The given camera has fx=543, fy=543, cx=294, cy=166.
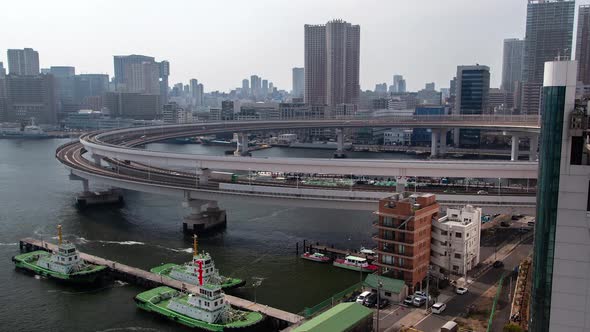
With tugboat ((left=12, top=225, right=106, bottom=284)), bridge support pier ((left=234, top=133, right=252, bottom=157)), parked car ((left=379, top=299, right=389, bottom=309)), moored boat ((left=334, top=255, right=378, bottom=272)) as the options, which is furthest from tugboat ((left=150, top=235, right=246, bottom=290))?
bridge support pier ((left=234, top=133, right=252, bottom=157))

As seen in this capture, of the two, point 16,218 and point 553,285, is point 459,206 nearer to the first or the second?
point 553,285

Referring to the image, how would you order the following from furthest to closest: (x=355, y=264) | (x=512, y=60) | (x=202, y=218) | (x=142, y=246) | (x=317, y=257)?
(x=512, y=60) < (x=202, y=218) < (x=142, y=246) < (x=317, y=257) < (x=355, y=264)

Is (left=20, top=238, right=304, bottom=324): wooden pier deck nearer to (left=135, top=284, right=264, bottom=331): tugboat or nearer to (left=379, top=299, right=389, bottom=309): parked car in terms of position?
(left=135, top=284, right=264, bottom=331): tugboat

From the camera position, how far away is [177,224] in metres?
30.2

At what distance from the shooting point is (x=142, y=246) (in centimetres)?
2605

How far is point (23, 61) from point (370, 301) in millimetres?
182537

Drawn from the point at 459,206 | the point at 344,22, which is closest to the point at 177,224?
the point at 459,206

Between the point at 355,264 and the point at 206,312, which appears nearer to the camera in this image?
the point at 206,312

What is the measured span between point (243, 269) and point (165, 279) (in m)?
3.47

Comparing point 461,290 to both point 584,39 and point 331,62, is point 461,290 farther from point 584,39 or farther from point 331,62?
point 331,62

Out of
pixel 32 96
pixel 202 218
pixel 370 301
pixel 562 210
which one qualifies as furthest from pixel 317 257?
pixel 32 96

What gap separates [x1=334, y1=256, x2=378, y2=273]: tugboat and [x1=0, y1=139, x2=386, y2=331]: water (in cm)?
38

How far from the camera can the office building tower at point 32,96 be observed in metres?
119

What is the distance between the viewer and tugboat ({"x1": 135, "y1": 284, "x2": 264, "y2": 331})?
17094mm
